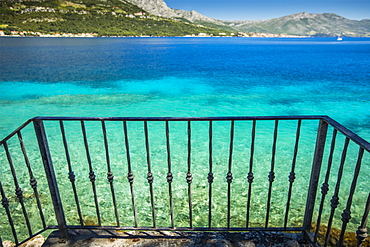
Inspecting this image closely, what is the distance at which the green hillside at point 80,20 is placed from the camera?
12231cm

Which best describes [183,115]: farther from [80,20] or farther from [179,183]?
[80,20]

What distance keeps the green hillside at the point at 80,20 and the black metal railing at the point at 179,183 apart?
127 metres

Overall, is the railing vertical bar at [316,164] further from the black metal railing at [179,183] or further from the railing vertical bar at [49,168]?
the railing vertical bar at [49,168]

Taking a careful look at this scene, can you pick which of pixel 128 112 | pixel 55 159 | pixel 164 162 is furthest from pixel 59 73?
pixel 164 162

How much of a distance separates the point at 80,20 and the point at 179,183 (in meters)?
158

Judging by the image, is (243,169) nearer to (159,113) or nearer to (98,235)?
(98,235)

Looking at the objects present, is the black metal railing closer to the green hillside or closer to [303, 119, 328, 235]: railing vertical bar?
[303, 119, 328, 235]: railing vertical bar

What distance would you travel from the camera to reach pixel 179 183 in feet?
21.2

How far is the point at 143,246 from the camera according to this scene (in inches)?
105

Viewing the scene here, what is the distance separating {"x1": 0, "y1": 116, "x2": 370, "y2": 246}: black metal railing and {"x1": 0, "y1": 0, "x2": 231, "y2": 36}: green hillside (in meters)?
127

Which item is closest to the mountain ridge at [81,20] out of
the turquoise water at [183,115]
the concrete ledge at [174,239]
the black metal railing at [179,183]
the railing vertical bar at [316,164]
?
the turquoise water at [183,115]

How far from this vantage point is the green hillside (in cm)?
12231

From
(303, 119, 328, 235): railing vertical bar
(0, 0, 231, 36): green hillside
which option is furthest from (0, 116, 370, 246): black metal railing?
(0, 0, 231, 36): green hillside

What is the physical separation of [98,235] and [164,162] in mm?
5092
